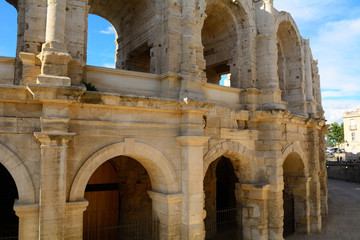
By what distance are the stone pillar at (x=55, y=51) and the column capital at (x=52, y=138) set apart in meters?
1.00

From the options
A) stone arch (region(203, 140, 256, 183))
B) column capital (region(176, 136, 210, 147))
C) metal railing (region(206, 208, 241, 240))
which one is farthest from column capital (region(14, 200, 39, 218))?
metal railing (region(206, 208, 241, 240))

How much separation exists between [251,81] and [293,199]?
539cm

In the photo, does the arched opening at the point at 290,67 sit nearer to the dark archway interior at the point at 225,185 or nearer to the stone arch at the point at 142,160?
the dark archway interior at the point at 225,185

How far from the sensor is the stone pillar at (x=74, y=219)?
5.83m

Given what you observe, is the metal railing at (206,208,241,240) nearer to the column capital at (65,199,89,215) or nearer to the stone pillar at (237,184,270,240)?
the stone pillar at (237,184,270,240)

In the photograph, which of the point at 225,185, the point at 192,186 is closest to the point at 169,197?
the point at 192,186

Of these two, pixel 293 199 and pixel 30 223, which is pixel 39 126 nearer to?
pixel 30 223

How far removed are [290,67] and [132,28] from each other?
712 cm

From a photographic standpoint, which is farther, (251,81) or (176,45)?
Answer: (251,81)

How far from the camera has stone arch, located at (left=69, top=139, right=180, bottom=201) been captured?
19.9 ft

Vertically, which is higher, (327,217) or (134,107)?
(134,107)

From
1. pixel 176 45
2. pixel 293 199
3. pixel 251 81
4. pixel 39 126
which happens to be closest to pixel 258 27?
pixel 251 81

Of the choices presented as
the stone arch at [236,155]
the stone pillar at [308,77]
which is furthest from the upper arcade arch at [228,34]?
the stone pillar at [308,77]

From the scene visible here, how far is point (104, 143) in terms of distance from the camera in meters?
6.46
